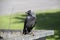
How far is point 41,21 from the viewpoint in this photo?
2381mm

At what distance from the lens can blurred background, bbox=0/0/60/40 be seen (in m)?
2.19

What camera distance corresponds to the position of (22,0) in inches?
88.5

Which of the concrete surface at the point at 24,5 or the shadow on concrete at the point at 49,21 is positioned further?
the shadow on concrete at the point at 49,21

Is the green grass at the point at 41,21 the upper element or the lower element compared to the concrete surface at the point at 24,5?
lower

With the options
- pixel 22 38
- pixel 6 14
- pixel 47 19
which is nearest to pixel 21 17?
pixel 6 14

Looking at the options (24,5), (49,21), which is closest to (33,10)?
(24,5)

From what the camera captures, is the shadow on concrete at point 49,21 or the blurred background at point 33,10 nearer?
the blurred background at point 33,10

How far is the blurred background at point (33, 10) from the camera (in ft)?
7.18

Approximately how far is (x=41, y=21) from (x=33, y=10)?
0.19m

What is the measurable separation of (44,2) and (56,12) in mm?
196

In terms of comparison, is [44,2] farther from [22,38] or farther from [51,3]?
[22,38]

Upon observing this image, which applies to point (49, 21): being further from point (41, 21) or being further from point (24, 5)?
point (24, 5)

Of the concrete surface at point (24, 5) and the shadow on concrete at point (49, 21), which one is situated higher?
the concrete surface at point (24, 5)

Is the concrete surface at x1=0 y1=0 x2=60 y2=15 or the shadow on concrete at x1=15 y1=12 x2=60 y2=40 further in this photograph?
the shadow on concrete at x1=15 y1=12 x2=60 y2=40
